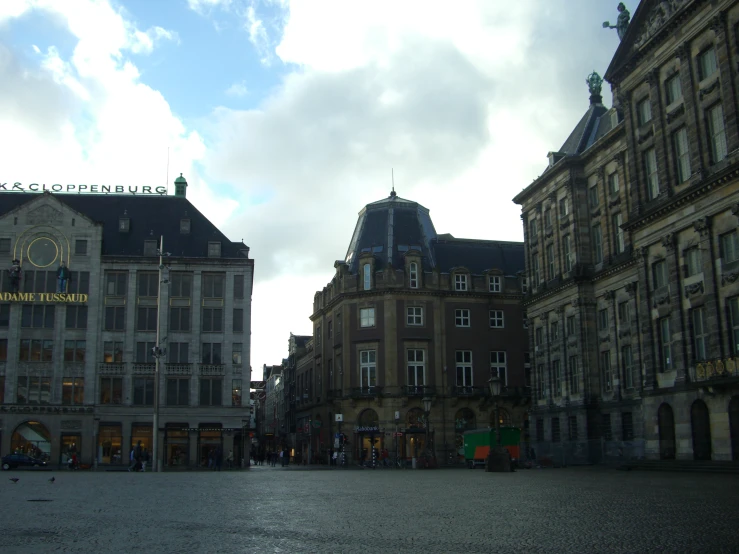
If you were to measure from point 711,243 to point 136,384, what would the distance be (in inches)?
2039

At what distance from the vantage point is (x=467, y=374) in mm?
79250

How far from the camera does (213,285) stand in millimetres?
76625

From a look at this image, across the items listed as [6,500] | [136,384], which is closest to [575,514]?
[6,500]

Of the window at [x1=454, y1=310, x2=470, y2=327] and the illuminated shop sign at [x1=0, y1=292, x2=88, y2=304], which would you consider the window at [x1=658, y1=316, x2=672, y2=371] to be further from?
the illuminated shop sign at [x1=0, y1=292, x2=88, y2=304]

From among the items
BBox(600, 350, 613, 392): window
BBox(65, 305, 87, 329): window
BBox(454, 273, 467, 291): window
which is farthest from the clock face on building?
BBox(600, 350, 613, 392): window

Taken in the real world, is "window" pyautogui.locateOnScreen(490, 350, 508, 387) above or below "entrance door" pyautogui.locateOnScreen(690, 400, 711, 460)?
above

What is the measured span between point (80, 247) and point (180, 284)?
31.5 feet

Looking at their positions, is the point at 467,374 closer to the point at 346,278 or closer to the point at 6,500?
the point at 346,278

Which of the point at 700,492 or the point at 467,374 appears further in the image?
the point at 467,374

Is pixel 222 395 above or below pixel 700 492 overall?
above

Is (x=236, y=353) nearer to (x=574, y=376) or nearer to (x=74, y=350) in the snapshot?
(x=74, y=350)

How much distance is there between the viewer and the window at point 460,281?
8119 cm

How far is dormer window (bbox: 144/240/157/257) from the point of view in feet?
250

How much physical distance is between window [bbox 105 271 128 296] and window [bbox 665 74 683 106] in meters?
50.4
